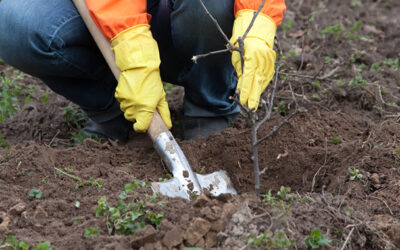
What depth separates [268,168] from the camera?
233 centimetres

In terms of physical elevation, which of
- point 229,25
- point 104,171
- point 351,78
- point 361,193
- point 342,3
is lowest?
point 342,3

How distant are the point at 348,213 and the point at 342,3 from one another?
10.5 ft

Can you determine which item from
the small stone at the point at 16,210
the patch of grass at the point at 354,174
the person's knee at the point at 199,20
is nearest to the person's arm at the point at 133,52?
the person's knee at the point at 199,20

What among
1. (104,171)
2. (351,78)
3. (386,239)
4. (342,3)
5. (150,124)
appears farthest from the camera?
(342,3)

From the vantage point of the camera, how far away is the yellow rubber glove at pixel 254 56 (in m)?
2.04

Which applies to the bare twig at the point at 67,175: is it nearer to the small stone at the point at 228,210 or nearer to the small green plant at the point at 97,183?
the small green plant at the point at 97,183

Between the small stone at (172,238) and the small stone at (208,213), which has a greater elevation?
the small stone at (172,238)

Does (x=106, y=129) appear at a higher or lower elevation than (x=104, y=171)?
lower

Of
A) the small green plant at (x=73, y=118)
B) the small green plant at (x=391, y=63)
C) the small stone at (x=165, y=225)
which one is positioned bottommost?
the small green plant at (x=391, y=63)

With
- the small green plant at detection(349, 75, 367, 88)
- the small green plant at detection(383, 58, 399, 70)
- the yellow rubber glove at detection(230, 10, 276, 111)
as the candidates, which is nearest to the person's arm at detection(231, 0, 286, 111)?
the yellow rubber glove at detection(230, 10, 276, 111)

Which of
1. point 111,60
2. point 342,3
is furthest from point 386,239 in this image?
point 342,3

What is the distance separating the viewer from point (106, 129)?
2.69 m

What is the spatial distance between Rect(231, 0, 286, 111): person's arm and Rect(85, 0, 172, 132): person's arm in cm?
41

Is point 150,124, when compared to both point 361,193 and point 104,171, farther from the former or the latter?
point 361,193
